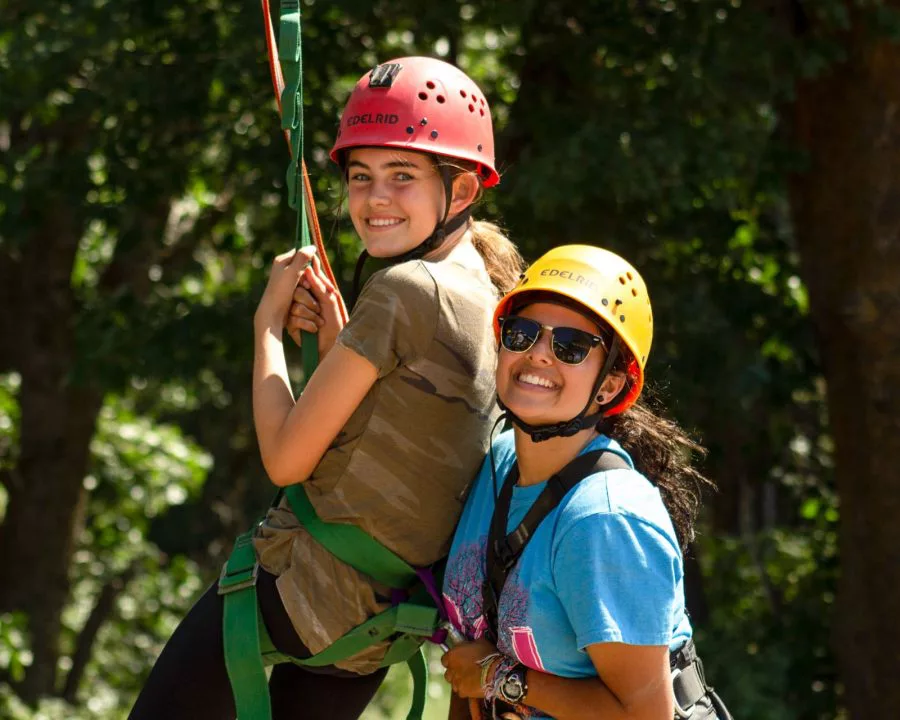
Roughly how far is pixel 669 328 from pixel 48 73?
2.89m

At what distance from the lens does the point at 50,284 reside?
7754 mm

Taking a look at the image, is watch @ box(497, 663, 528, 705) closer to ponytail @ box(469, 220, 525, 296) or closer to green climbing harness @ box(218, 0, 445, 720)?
green climbing harness @ box(218, 0, 445, 720)

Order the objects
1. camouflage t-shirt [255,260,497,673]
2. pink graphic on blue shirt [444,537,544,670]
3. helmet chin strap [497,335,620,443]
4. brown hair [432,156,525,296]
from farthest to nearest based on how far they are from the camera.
→ brown hair [432,156,525,296] < camouflage t-shirt [255,260,497,673] < helmet chin strap [497,335,620,443] < pink graphic on blue shirt [444,537,544,670]

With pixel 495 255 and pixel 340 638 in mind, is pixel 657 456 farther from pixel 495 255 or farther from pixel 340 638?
pixel 340 638

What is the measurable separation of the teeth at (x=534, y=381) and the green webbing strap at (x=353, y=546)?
0.42 m

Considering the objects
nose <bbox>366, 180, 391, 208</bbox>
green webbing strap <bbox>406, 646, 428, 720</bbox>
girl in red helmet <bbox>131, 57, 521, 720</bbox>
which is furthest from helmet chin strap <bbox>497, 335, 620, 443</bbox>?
green webbing strap <bbox>406, 646, 428, 720</bbox>

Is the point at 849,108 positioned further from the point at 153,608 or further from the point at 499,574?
the point at 153,608

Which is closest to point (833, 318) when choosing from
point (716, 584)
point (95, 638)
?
point (716, 584)

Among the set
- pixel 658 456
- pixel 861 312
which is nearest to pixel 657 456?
pixel 658 456

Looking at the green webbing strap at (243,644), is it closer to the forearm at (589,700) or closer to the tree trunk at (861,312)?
the forearm at (589,700)

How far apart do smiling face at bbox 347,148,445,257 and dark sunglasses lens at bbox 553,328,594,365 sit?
41 cm

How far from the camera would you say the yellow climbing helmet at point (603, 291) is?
2246 millimetres

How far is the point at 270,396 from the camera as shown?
248cm

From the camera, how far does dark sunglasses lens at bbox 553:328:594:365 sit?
2.26 metres
